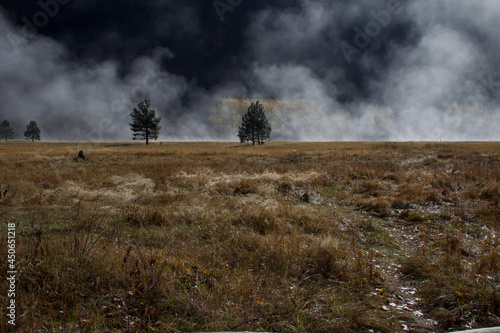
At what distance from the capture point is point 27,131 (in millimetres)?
115250

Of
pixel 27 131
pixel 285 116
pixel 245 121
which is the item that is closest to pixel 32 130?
pixel 27 131

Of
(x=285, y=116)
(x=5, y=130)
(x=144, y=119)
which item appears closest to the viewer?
(x=144, y=119)

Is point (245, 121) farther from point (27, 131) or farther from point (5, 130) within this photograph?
point (5, 130)

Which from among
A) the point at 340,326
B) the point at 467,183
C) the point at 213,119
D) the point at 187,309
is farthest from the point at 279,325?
the point at 213,119

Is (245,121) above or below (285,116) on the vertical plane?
below

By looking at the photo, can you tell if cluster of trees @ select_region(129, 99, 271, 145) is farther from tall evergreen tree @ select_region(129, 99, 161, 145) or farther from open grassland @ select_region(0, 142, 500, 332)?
open grassland @ select_region(0, 142, 500, 332)

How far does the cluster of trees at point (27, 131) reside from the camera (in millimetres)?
115075

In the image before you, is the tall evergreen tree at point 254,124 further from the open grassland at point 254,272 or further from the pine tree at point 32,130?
the pine tree at point 32,130

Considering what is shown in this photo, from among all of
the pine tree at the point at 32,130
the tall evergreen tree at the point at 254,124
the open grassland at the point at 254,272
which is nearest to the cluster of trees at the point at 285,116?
the tall evergreen tree at the point at 254,124

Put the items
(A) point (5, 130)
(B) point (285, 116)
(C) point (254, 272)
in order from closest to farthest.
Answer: (C) point (254, 272), (B) point (285, 116), (A) point (5, 130)

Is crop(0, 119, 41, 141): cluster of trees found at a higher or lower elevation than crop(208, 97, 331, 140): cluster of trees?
lower

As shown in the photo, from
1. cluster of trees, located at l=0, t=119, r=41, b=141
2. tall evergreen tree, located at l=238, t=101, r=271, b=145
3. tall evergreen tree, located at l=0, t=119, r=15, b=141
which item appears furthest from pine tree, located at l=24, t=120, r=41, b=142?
tall evergreen tree, located at l=238, t=101, r=271, b=145

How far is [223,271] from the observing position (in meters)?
3.65

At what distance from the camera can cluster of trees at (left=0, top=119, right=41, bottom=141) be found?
115075 millimetres
